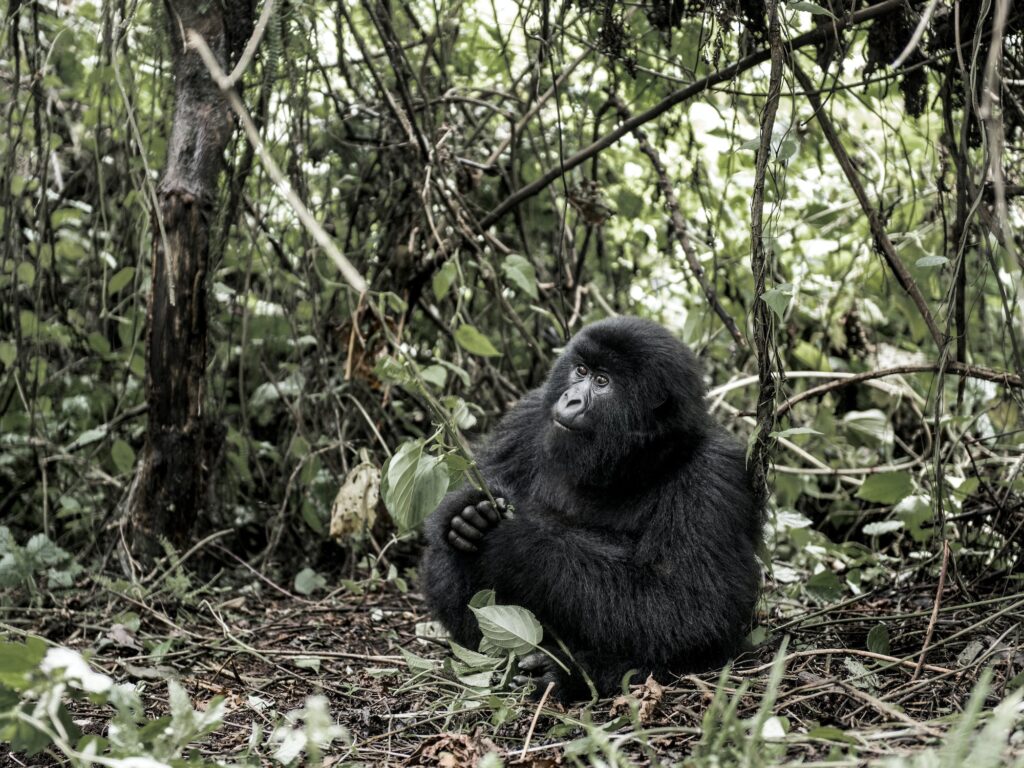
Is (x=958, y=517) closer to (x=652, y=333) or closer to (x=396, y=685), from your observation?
(x=652, y=333)

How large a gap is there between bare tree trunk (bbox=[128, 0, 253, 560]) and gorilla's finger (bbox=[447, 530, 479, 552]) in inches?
56.8

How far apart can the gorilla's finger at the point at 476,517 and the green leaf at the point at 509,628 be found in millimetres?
404

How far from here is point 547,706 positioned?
3176 millimetres

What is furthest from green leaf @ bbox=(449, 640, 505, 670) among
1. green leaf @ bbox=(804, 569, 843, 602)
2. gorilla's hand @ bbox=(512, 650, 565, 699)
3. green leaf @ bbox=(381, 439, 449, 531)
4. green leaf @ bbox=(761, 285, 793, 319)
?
green leaf @ bbox=(804, 569, 843, 602)

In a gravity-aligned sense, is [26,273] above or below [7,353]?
above

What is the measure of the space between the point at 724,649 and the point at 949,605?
0.93m

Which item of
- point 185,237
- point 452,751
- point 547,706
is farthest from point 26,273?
point 452,751

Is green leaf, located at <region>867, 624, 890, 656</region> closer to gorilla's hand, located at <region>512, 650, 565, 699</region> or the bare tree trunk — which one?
gorilla's hand, located at <region>512, 650, 565, 699</region>

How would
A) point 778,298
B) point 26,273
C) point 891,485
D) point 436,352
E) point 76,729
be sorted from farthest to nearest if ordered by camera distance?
1. point 436,352
2. point 26,273
3. point 891,485
4. point 778,298
5. point 76,729

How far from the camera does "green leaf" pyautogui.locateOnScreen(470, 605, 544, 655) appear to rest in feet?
9.85

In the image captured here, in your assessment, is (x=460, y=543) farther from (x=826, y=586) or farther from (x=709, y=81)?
(x=709, y=81)

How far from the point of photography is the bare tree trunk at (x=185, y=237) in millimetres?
4094

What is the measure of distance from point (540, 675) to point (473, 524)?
0.58m

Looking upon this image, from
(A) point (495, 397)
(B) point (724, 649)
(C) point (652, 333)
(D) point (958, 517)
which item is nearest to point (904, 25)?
(C) point (652, 333)
